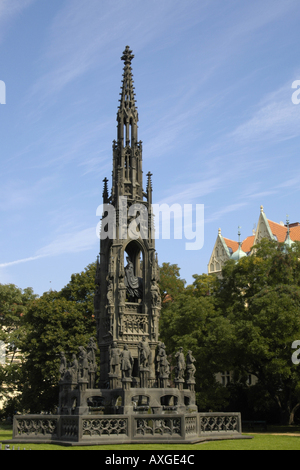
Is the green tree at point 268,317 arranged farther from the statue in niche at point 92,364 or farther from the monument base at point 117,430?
the monument base at point 117,430

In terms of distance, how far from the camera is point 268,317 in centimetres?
3566

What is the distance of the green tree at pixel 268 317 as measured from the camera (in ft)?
115

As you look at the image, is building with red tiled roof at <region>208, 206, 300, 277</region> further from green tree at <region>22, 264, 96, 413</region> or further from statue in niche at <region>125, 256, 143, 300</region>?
statue in niche at <region>125, 256, 143, 300</region>

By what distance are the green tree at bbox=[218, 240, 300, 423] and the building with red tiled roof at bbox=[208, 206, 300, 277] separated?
104ft

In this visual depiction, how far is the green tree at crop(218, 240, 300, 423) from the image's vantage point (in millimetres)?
35094

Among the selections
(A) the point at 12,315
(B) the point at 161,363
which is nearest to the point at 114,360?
(B) the point at 161,363

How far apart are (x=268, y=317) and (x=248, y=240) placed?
5680 cm

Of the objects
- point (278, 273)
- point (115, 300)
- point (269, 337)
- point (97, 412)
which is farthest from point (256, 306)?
point (97, 412)

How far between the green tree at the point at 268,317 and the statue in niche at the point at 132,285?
13.7m

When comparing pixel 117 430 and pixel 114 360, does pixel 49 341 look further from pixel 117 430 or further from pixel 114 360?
pixel 117 430
